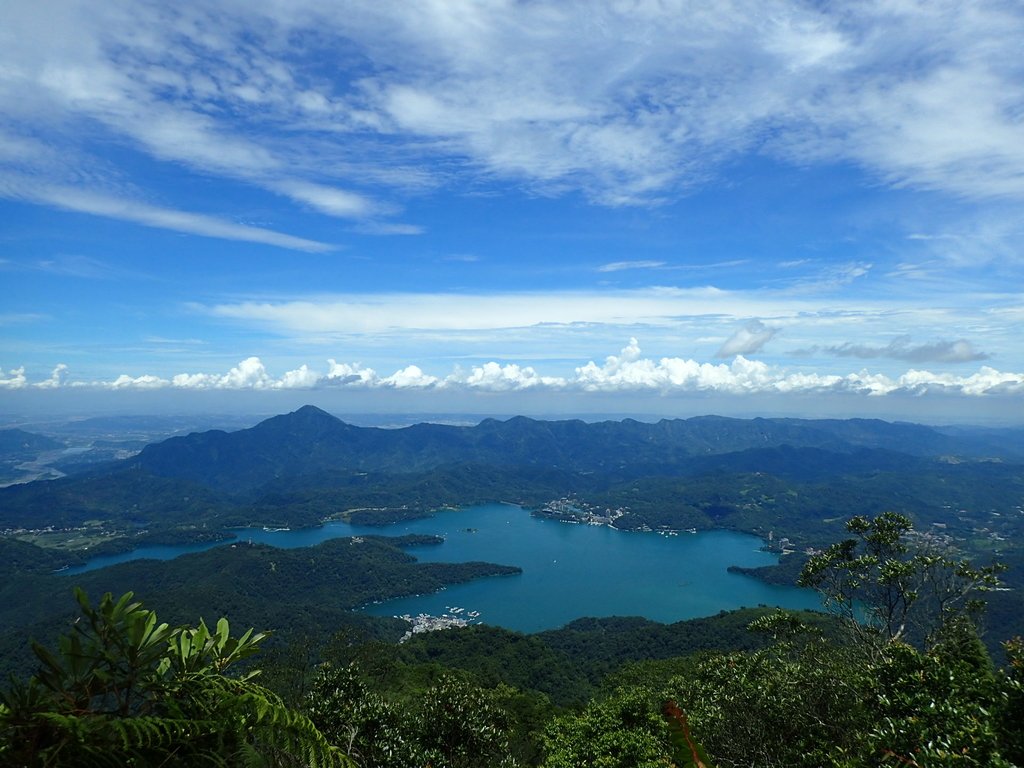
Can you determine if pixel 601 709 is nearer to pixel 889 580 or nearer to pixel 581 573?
pixel 889 580

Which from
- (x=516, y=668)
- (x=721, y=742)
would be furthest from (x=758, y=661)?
(x=516, y=668)

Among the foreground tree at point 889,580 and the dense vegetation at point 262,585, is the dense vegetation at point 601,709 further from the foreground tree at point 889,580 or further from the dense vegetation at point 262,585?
Answer: the dense vegetation at point 262,585

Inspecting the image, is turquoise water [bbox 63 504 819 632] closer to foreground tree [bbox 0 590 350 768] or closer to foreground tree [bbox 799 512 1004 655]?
foreground tree [bbox 799 512 1004 655]

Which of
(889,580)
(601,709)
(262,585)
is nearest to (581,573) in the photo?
(262,585)

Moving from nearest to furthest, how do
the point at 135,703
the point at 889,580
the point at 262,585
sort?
the point at 135,703, the point at 889,580, the point at 262,585

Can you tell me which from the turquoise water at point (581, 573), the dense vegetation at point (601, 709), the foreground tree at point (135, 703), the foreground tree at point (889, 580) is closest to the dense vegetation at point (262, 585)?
the turquoise water at point (581, 573)

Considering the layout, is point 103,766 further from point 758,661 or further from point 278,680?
point 278,680
